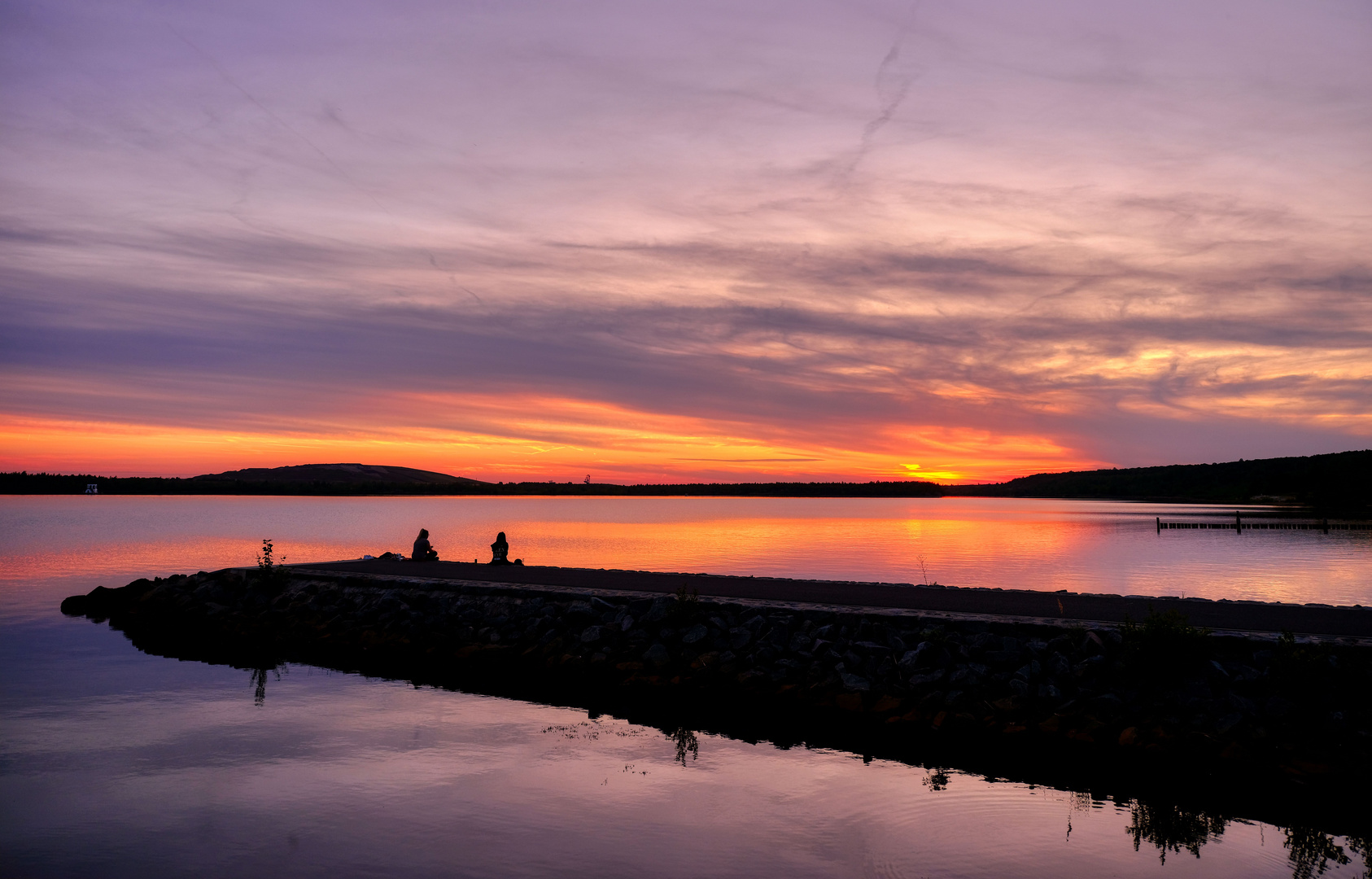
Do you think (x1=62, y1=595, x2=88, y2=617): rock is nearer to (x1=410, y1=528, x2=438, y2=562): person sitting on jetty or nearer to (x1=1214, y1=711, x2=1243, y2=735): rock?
(x1=410, y1=528, x2=438, y2=562): person sitting on jetty

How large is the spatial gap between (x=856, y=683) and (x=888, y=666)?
775 mm

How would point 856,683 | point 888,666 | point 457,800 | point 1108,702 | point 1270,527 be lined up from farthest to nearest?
point 1270,527, point 888,666, point 856,683, point 1108,702, point 457,800

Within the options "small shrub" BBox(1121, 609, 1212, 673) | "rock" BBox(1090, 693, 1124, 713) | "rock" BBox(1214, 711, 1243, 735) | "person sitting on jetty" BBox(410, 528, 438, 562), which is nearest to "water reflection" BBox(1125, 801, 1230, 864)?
"rock" BBox(1214, 711, 1243, 735)

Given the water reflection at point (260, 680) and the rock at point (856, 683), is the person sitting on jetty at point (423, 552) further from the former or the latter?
the rock at point (856, 683)

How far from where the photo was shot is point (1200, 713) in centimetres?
1533

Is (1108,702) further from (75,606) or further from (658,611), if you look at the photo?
(75,606)

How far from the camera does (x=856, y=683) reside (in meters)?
18.2

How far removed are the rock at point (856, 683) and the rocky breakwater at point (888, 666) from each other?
3 cm

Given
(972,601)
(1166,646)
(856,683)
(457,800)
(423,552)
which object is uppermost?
(423,552)

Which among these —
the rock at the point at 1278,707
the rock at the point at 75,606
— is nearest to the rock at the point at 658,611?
the rock at the point at 1278,707

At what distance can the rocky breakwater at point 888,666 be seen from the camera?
14867 mm

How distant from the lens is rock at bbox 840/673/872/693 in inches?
712

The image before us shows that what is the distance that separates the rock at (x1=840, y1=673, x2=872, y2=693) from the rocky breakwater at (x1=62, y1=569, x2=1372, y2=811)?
0.11 ft

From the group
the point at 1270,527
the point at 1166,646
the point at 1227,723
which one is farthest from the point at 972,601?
the point at 1270,527
